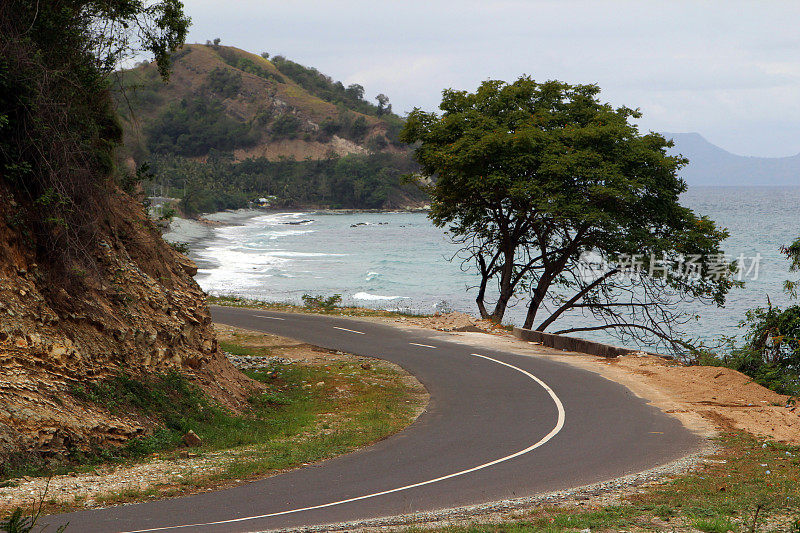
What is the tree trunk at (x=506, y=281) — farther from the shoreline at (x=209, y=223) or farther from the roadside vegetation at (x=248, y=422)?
the shoreline at (x=209, y=223)

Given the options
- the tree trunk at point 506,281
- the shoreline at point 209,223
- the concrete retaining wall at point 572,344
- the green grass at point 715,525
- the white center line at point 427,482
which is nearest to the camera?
the green grass at point 715,525

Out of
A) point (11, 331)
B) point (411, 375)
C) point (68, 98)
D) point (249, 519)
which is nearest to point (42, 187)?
point (68, 98)

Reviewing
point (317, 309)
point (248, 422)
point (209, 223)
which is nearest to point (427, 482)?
point (248, 422)

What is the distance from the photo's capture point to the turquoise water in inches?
2185

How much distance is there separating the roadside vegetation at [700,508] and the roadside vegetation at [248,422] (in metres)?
4.60

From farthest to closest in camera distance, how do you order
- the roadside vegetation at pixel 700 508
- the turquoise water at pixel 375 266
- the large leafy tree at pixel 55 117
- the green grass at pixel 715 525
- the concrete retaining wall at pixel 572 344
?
1. the turquoise water at pixel 375 266
2. the concrete retaining wall at pixel 572 344
3. the large leafy tree at pixel 55 117
4. the roadside vegetation at pixel 700 508
5. the green grass at pixel 715 525

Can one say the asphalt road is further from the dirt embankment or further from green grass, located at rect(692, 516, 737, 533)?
green grass, located at rect(692, 516, 737, 533)

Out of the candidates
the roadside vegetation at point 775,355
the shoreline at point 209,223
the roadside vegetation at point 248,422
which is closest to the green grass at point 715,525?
the roadside vegetation at point 248,422

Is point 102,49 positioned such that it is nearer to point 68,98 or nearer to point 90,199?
point 68,98

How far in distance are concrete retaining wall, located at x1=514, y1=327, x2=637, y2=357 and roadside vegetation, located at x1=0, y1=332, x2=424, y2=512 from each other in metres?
6.90

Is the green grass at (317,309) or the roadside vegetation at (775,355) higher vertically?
the roadside vegetation at (775,355)

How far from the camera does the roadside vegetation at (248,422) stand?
39.7 ft

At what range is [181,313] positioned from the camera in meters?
18.3

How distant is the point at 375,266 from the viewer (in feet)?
271
